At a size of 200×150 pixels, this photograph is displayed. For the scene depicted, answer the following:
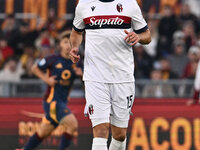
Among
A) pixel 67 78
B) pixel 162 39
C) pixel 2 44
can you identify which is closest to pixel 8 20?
pixel 2 44

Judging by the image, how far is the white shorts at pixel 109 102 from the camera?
253 inches

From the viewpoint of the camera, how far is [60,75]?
29.6 ft

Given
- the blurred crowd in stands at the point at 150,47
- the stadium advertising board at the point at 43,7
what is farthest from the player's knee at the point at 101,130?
the stadium advertising board at the point at 43,7

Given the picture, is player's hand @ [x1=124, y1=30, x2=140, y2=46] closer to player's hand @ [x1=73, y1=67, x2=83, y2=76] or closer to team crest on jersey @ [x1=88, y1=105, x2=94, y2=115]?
team crest on jersey @ [x1=88, y1=105, x2=94, y2=115]

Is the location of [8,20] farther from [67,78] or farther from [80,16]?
[80,16]

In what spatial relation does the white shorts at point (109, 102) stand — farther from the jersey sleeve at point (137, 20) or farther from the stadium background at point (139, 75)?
the stadium background at point (139, 75)

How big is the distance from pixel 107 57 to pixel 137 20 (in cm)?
55

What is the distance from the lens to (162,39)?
42.0ft

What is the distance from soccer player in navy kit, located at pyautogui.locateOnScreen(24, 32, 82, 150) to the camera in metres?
8.96

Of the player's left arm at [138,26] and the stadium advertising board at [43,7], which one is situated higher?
the stadium advertising board at [43,7]

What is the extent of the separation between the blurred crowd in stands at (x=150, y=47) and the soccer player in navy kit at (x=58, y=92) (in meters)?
2.60

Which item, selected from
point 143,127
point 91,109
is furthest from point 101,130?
point 143,127

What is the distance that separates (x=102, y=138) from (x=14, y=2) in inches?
359

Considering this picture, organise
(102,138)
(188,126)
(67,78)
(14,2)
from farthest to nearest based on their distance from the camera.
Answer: (14,2) → (188,126) → (67,78) → (102,138)
